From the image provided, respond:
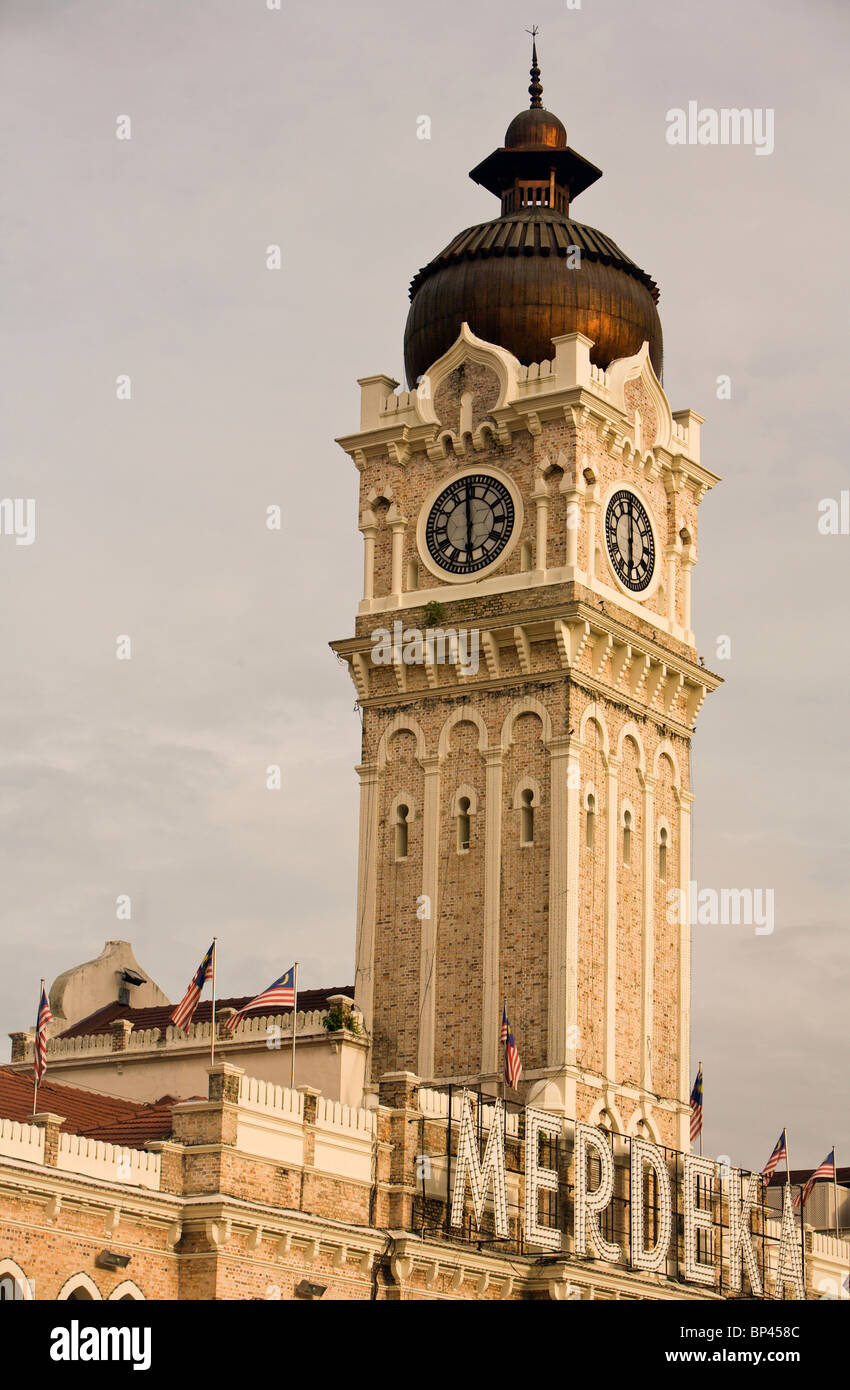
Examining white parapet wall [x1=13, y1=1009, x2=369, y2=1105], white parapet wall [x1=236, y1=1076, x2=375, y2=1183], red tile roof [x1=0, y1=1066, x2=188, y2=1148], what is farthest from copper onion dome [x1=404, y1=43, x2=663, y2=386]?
white parapet wall [x1=236, y1=1076, x2=375, y2=1183]

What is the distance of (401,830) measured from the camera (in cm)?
8012

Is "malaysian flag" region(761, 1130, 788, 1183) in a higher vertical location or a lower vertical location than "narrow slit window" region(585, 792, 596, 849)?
lower

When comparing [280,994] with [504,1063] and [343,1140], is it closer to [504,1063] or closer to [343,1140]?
[343,1140]

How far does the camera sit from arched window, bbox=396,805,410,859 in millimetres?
79875

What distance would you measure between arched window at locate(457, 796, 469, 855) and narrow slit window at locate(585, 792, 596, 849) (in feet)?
12.3

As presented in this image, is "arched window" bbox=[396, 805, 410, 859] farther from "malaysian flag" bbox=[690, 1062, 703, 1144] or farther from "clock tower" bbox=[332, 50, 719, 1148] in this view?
→ "malaysian flag" bbox=[690, 1062, 703, 1144]

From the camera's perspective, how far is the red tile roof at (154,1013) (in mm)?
81375

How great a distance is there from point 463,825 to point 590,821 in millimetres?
3969

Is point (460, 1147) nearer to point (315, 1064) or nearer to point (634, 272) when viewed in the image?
point (315, 1064)

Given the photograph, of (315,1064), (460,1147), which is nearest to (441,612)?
(315,1064)

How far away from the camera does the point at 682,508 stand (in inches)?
3371

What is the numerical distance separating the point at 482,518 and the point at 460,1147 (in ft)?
78.6
